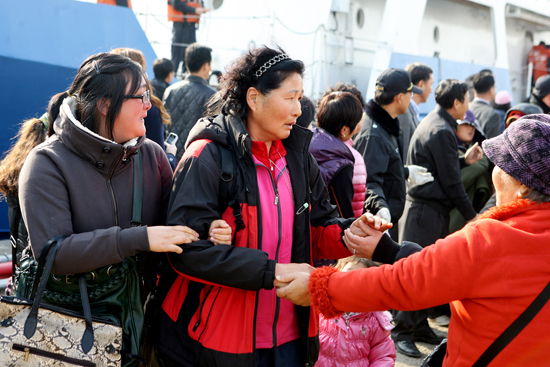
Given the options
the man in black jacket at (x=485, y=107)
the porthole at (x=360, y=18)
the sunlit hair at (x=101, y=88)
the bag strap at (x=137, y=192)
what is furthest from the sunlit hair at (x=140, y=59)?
the porthole at (x=360, y=18)

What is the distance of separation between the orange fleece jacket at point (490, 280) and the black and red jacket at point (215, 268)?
552 millimetres

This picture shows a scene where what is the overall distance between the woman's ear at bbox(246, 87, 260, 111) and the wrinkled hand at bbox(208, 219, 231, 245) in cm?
57

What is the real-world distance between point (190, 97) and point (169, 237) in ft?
11.5

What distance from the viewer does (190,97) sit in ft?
17.0

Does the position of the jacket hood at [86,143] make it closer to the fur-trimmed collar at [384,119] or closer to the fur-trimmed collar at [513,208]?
the fur-trimmed collar at [513,208]

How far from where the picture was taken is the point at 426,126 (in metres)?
4.68

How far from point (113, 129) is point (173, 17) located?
6902mm

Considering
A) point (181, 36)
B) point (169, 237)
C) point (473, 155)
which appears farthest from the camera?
point (181, 36)

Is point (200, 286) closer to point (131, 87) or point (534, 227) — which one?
point (131, 87)

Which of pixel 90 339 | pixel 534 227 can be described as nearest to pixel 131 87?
pixel 90 339

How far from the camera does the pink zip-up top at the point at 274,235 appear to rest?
6.88ft

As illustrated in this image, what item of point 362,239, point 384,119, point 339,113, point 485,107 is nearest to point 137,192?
point 362,239

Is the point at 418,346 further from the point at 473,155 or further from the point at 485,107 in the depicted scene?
the point at 485,107

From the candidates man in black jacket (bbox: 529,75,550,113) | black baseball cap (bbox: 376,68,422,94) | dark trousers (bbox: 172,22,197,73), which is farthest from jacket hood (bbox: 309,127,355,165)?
dark trousers (bbox: 172,22,197,73)
